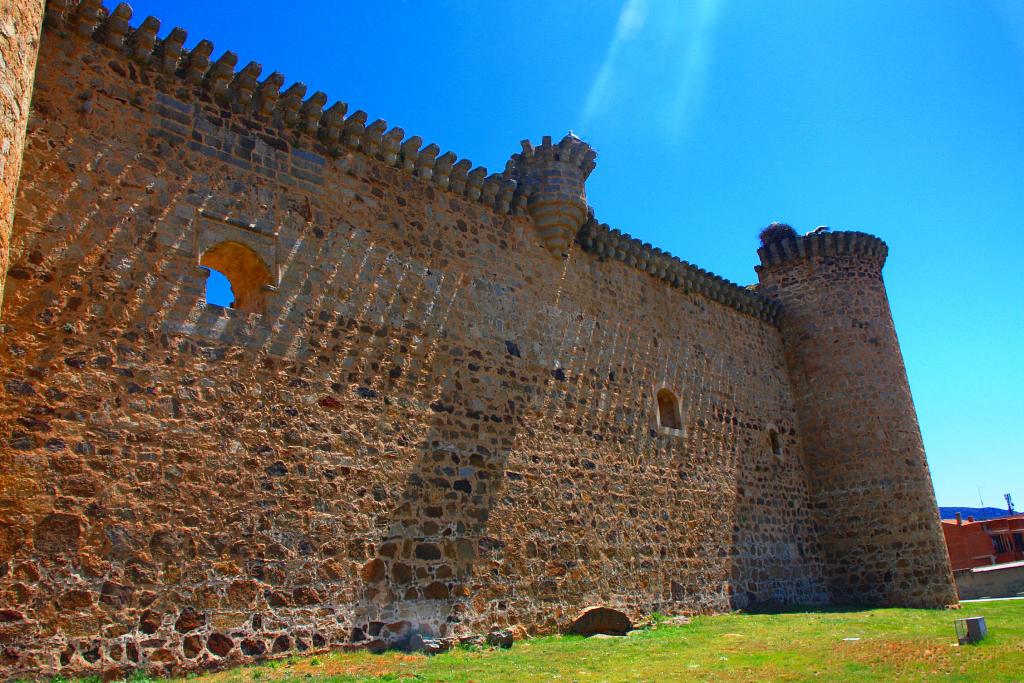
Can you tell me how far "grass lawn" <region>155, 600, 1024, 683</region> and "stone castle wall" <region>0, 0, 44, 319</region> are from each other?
3784mm

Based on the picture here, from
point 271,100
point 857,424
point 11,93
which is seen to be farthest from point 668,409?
point 11,93

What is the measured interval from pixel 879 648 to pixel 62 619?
275 inches

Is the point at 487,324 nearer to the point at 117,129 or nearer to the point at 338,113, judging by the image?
the point at 338,113

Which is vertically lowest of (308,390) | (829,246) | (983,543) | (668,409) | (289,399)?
(289,399)

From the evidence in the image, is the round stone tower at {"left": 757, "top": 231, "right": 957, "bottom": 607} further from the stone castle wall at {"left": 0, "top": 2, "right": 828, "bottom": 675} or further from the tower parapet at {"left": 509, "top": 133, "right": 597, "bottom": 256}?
the tower parapet at {"left": 509, "top": 133, "right": 597, "bottom": 256}

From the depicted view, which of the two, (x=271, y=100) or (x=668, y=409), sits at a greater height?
(x=271, y=100)

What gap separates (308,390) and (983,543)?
29.0 meters

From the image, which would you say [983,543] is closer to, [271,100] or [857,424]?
[857,424]

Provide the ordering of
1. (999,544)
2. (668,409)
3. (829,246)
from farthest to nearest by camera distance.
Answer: (999,544) < (829,246) < (668,409)

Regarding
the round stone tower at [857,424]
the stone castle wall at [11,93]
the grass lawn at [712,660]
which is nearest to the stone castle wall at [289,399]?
the grass lawn at [712,660]

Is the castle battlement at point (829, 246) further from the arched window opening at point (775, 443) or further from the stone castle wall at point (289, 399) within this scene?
the stone castle wall at point (289, 399)

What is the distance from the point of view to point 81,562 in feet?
19.1

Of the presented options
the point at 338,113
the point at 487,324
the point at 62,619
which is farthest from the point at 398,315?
the point at 62,619

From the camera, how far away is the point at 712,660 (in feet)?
22.7
